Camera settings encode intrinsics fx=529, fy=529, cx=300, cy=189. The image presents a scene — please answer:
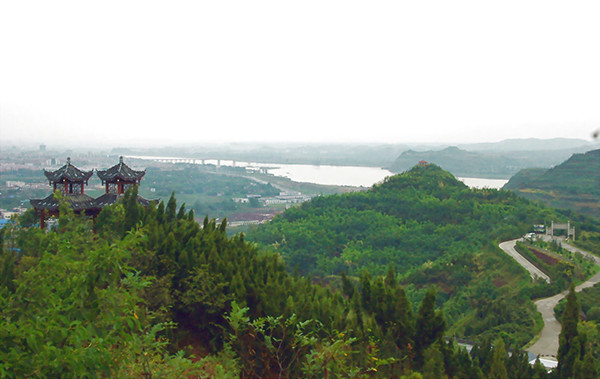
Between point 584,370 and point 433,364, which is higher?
point 433,364

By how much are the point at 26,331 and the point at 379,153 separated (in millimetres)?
134367

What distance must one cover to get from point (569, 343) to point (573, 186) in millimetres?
42277

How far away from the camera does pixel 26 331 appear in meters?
3.93

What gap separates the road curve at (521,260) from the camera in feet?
76.2

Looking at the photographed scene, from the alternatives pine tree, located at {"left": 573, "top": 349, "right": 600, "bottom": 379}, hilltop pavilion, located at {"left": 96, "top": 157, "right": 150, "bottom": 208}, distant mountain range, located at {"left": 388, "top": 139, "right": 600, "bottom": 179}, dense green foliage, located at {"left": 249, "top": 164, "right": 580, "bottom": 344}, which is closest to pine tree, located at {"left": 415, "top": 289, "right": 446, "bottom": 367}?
→ pine tree, located at {"left": 573, "top": 349, "right": 600, "bottom": 379}

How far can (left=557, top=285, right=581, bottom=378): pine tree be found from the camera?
11117 millimetres

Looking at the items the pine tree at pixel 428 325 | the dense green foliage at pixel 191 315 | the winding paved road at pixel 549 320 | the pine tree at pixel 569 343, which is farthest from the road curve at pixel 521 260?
the pine tree at pixel 428 325

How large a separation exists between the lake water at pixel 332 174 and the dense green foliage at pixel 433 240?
3538cm

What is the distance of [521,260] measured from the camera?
25438mm

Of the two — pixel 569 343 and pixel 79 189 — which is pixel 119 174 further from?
pixel 569 343

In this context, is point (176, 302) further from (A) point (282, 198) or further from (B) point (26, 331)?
(A) point (282, 198)

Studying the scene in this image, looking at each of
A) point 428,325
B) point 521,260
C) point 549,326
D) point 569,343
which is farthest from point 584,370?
point 521,260

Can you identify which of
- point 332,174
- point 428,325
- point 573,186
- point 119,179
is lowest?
point 332,174

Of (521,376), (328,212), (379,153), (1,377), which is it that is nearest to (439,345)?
(521,376)
